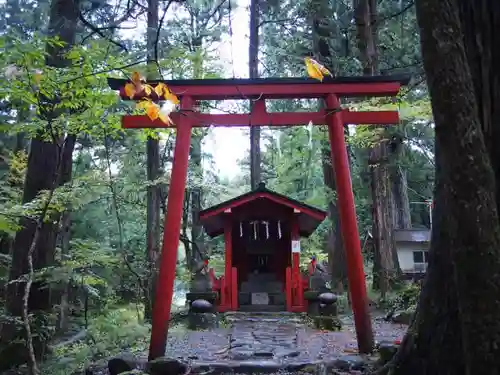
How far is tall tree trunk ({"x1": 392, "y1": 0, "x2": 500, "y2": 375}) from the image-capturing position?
8.70 ft

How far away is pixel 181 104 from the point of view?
23.7ft

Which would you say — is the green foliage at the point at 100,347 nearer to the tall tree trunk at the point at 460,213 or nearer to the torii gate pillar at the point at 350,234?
the torii gate pillar at the point at 350,234

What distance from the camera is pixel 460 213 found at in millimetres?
2742

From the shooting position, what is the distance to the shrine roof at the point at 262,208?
13453mm

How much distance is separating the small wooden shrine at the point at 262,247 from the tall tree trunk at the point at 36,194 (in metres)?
6.42

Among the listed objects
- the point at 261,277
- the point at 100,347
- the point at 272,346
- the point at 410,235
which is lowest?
the point at 272,346

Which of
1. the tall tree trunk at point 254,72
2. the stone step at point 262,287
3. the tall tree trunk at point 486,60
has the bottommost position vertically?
the stone step at point 262,287

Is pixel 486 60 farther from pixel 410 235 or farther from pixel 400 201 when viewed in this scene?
pixel 400 201

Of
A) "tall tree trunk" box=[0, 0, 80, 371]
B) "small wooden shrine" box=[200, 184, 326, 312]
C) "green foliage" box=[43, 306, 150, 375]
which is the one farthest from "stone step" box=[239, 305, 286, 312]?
"tall tree trunk" box=[0, 0, 80, 371]

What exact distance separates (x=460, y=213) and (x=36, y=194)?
6.63 m

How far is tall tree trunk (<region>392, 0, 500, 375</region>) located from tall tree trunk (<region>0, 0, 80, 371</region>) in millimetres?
5523

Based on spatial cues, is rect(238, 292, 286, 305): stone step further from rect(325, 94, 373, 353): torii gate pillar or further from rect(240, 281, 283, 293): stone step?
rect(325, 94, 373, 353): torii gate pillar

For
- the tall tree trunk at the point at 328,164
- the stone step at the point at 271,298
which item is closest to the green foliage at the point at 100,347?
the stone step at the point at 271,298

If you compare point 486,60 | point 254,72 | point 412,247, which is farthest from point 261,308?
point 412,247
